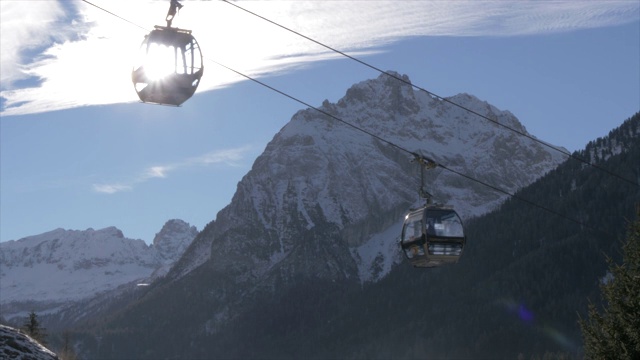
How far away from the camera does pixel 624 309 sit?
3581 cm

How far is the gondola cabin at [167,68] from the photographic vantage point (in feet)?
98.9

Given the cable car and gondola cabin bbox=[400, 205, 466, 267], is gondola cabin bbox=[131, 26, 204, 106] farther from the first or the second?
gondola cabin bbox=[400, 205, 466, 267]

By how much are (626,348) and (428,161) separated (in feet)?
26.6

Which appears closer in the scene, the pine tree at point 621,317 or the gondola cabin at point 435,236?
the pine tree at point 621,317

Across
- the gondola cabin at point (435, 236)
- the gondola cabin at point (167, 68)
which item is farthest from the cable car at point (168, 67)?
the gondola cabin at point (435, 236)

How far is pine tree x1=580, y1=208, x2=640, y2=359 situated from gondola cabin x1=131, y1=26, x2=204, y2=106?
1443 cm

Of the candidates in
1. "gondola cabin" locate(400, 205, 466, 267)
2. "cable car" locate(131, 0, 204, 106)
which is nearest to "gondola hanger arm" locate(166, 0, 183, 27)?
"cable car" locate(131, 0, 204, 106)

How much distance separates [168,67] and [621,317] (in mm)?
15464

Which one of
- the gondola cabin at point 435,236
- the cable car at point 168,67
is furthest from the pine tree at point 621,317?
the cable car at point 168,67

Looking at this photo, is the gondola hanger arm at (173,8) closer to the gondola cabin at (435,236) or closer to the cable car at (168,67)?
the cable car at (168,67)

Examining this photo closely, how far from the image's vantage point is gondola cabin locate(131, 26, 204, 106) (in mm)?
30156

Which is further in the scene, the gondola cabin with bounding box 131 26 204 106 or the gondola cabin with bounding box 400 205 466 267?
the gondola cabin with bounding box 400 205 466 267

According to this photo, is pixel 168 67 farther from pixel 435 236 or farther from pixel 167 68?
pixel 435 236

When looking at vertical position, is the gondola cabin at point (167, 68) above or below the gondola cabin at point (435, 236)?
above
